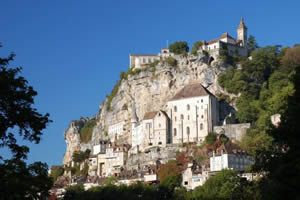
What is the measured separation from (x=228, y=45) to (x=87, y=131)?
3460 cm

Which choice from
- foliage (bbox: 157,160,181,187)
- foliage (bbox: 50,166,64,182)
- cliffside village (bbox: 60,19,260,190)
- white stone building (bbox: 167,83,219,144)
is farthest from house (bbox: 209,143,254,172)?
foliage (bbox: 50,166,64,182)

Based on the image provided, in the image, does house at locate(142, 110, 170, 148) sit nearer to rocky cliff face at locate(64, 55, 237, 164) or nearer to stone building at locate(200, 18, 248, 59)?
rocky cliff face at locate(64, 55, 237, 164)

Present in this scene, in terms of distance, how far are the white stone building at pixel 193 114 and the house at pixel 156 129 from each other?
933 mm

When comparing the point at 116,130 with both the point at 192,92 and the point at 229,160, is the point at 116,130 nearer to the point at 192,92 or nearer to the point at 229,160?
the point at 192,92

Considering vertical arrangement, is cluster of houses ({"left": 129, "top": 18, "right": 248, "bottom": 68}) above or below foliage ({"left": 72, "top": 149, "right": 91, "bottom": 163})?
above

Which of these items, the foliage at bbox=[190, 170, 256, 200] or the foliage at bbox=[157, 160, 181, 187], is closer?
the foliage at bbox=[190, 170, 256, 200]

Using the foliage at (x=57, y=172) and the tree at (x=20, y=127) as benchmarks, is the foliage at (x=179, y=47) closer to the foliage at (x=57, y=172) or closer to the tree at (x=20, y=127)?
the foliage at (x=57, y=172)

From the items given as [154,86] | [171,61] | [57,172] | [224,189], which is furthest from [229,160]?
[57,172]

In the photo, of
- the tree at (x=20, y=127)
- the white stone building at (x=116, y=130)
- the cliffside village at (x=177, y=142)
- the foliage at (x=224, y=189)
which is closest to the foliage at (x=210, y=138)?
the cliffside village at (x=177, y=142)

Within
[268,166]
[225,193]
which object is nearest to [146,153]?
[225,193]

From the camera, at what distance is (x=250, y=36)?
385 feet

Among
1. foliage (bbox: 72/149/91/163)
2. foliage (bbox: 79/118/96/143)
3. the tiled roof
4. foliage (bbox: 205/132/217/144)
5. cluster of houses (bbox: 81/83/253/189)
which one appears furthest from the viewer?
foliage (bbox: 79/118/96/143)

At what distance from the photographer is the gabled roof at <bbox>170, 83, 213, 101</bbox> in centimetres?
9369

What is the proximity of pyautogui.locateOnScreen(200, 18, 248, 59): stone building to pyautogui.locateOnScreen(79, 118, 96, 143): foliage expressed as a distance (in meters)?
30.1
